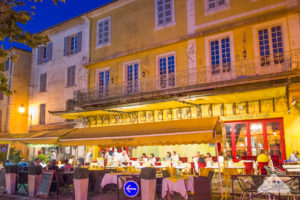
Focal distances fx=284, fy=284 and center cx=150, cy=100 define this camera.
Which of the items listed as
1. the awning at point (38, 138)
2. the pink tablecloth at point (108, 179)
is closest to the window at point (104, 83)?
the awning at point (38, 138)

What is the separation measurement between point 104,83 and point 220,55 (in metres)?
8.54

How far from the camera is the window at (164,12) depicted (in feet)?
55.8

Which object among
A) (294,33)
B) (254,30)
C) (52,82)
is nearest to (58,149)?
(52,82)

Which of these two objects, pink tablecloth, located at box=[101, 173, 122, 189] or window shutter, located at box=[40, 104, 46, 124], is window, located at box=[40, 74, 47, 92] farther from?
pink tablecloth, located at box=[101, 173, 122, 189]

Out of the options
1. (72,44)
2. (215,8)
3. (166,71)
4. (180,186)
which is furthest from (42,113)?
(180,186)

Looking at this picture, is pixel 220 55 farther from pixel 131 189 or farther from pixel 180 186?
pixel 131 189

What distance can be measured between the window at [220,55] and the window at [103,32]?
7963 mm

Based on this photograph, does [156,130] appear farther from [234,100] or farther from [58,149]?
[58,149]

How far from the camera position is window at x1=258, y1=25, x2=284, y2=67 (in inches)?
520

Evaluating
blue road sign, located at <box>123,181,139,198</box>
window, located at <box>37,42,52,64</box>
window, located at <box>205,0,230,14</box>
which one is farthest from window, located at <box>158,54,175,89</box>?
window, located at <box>37,42,52,64</box>

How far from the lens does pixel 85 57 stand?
21000 mm

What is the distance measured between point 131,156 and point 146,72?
19.1 feet

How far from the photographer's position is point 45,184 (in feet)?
34.2

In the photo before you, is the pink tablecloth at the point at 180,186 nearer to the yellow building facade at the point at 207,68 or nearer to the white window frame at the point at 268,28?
the yellow building facade at the point at 207,68
